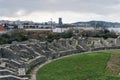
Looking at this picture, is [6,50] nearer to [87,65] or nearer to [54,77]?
[87,65]

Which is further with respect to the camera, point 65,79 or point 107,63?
point 107,63

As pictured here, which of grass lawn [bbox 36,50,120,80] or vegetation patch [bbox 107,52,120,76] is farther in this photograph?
vegetation patch [bbox 107,52,120,76]

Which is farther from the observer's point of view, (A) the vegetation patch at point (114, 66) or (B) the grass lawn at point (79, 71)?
(A) the vegetation patch at point (114, 66)

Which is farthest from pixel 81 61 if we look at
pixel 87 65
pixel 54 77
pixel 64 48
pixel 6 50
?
pixel 64 48

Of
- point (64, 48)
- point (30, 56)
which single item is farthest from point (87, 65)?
point (64, 48)

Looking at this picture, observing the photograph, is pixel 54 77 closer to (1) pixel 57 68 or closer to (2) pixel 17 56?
(1) pixel 57 68

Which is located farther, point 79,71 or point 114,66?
point 114,66

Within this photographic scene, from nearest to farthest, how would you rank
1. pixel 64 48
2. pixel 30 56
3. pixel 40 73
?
pixel 40 73, pixel 30 56, pixel 64 48

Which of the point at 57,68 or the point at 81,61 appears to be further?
the point at 81,61

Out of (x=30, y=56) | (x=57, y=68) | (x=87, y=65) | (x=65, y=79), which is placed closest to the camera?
(x=65, y=79)
